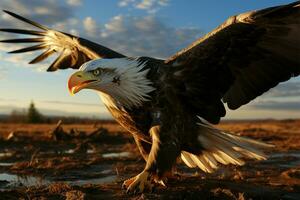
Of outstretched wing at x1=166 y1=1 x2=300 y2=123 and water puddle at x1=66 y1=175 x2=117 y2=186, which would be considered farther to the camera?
water puddle at x1=66 y1=175 x2=117 y2=186

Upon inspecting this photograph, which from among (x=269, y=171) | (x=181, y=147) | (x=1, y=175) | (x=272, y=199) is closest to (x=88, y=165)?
(x=1, y=175)

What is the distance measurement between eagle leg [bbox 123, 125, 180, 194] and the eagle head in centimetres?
47

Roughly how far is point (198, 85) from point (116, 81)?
112 cm

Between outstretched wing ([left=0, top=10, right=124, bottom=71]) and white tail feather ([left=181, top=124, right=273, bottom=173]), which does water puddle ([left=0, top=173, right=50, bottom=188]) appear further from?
white tail feather ([left=181, top=124, right=273, bottom=173])

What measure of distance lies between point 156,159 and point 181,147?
508mm

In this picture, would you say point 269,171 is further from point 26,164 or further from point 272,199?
point 26,164

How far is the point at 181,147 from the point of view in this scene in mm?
6277

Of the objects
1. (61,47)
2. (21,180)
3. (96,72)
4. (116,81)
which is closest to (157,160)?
(116,81)

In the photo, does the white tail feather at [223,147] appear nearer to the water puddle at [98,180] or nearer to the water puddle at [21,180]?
the water puddle at [98,180]

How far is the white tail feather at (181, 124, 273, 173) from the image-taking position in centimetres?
663

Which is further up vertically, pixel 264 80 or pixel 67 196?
pixel 264 80

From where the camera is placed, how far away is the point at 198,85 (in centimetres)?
641

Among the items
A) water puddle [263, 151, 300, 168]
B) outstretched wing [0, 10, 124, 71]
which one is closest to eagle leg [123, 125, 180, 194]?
outstretched wing [0, 10, 124, 71]

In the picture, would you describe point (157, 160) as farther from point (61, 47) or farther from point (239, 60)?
point (61, 47)
